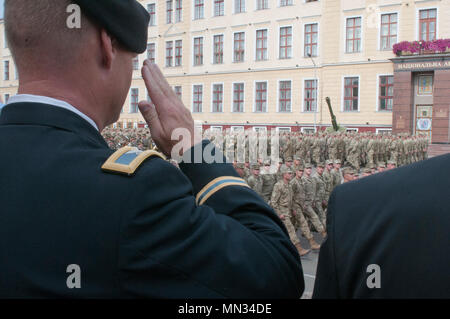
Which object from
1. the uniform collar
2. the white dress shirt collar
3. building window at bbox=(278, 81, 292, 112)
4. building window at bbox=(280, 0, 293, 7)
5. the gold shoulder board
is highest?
building window at bbox=(280, 0, 293, 7)

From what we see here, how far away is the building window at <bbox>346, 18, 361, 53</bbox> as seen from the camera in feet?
Answer: 99.2

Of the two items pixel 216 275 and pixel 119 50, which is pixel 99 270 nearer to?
pixel 216 275

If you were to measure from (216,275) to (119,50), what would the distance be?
0.65 metres

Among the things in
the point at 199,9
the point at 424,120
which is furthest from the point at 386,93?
the point at 199,9

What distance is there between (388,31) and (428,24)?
8.07 feet

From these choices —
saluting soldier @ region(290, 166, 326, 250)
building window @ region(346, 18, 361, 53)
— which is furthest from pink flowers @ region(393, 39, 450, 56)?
saluting soldier @ region(290, 166, 326, 250)

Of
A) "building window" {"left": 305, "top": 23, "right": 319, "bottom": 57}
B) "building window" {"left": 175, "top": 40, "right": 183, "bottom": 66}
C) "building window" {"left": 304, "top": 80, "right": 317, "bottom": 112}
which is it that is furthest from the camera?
"building window" {"left": 175, "top": 40, "right": 183, "bottom": 66}

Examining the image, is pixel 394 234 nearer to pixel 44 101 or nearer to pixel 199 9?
pixel 44 101

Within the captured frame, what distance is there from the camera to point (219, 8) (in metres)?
36.3

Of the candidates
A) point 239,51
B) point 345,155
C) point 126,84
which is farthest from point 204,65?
point 126,84

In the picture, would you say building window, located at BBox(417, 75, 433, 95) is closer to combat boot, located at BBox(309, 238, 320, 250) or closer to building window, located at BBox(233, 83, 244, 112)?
building window, located at BBox(233, 83, 244, 112)

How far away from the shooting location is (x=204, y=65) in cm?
3722

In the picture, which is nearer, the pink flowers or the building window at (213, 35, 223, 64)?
the pink flowers

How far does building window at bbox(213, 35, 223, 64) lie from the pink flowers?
1402 cm
